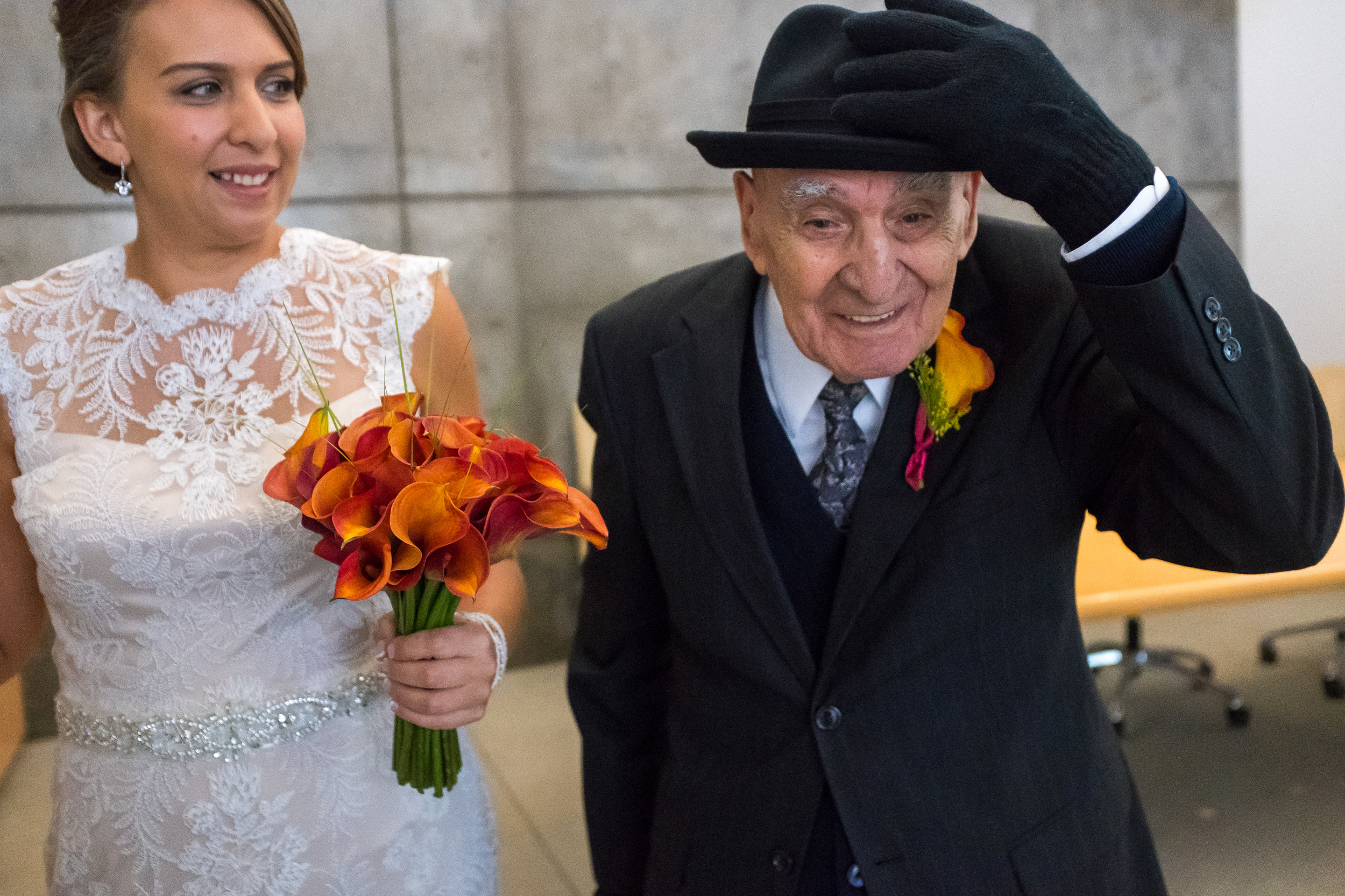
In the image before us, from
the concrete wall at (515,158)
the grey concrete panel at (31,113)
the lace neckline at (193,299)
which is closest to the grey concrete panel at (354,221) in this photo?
the concrete wall at (515,158)

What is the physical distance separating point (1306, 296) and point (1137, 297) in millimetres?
4338

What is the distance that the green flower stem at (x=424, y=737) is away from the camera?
1.34 meters

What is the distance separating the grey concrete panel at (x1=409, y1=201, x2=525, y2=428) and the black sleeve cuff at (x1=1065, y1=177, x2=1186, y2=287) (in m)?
3.09

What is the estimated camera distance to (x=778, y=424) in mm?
1377

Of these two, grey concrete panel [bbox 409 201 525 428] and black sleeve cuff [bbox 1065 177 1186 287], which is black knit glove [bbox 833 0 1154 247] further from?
grey concrete panel [bbox 409 201 525 428]

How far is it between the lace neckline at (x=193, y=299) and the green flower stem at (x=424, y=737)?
542mm

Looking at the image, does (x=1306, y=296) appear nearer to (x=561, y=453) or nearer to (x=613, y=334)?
(x=561, y=453)

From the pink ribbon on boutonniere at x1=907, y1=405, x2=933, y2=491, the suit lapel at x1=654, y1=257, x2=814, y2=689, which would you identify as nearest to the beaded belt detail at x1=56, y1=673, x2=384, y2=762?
the suit lapel at x1=654, y1=257, x2=814, y2=689

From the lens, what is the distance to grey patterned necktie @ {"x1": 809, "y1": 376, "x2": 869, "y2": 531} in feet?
4.46

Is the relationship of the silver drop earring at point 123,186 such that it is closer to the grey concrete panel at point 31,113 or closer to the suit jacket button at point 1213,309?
the suit jacket button at point 1213,309

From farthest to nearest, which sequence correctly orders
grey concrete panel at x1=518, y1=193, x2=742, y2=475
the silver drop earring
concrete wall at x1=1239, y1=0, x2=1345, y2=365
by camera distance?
concrete wall at x1=1239, y1=0, x2=1345, y2=365
grey concrete panel at x1=518, y1=193, x2=742, y2=475
the silver drop earring

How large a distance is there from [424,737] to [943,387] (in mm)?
788

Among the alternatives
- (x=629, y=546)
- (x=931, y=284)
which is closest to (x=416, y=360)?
(x=629, y=546)

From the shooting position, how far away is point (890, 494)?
51.1 inches
